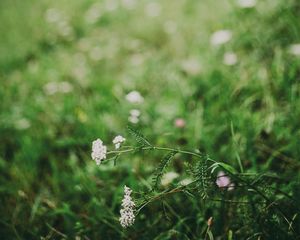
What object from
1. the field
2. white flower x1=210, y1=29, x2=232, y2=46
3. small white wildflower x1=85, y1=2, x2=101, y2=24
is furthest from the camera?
small white wildflower x1=85, y1=2, x2=101, y2=24

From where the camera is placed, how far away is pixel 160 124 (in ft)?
6.62

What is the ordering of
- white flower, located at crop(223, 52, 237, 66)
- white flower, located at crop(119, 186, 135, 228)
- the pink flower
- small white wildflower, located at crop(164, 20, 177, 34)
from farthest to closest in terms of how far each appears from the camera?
1. small white wildflower, located at crop(164, 20, 177, 34)
2. white flower, located at crop(223, 52, 237, 66)
3. the pink flower
4. white flower, located at crop(119, 186, 135, 228)

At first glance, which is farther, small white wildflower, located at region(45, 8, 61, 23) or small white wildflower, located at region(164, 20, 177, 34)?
small white wildflower, located at region(45, 8, 61, 23)

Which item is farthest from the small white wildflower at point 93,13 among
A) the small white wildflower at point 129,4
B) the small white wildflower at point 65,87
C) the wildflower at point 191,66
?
the wildflower at point 191,66

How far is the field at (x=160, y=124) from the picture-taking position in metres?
1.33

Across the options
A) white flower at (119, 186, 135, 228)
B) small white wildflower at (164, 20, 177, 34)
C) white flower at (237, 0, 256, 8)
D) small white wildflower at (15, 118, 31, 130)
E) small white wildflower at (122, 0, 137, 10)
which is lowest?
white flower at (119, 186, 135, 228)

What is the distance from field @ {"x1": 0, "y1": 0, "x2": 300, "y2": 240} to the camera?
52.4 inches

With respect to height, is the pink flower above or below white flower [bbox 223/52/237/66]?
below

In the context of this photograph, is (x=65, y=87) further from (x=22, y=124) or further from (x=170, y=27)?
(x=170, y=27)

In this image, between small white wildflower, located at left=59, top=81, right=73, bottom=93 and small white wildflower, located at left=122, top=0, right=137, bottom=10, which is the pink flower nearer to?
small white wildflower, located at left=59, top=81, right=73, bottom=93

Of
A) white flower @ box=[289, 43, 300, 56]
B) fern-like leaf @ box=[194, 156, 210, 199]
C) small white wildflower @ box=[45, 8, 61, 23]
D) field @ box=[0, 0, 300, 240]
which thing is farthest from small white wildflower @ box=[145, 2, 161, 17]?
fern-like leaf @ box=[194, 156, 210, 199]

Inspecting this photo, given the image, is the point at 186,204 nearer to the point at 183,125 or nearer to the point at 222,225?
the point at 222,225

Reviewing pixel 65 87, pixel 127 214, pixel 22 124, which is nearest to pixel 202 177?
pixel 127 214

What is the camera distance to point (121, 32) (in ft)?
10.5
